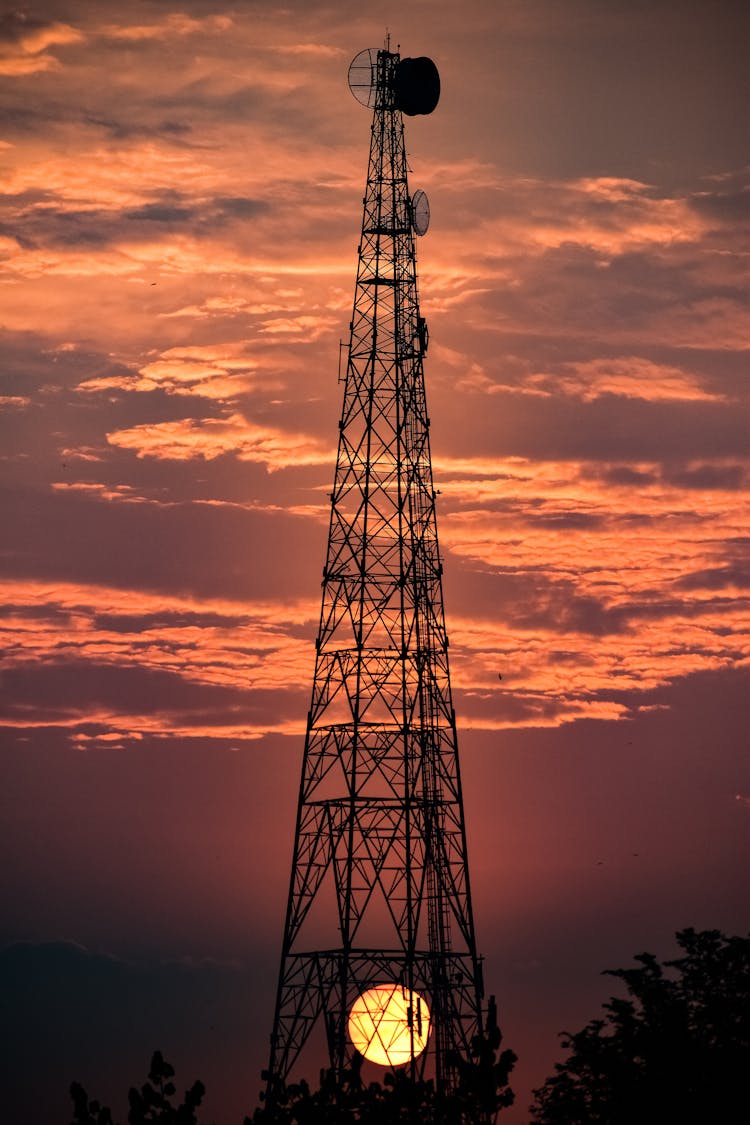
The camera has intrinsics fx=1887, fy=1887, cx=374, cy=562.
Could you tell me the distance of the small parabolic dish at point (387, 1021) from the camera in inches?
2734

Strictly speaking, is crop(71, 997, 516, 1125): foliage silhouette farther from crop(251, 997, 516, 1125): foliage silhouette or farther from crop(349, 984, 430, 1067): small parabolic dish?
crop(349, 984, 430, 1067): small parabolic dish

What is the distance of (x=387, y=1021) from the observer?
229ft

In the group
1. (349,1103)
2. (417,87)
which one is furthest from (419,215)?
(349,1103)

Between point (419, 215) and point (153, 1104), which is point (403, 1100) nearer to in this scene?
point (153, 1104)

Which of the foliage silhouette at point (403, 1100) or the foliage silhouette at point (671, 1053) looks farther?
the foliage silhouette at point (671, 1053)

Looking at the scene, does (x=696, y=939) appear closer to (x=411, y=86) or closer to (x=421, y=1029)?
(x=421, y=1029)

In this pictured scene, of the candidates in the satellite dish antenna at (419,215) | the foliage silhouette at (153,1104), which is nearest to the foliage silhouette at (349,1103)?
the foliage silhouette at (153,1104)

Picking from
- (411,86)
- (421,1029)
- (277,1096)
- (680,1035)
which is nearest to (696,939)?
(680,1035)

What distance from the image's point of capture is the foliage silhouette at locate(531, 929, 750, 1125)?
60.9m

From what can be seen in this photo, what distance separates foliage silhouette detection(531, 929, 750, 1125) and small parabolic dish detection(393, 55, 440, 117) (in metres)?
33.6

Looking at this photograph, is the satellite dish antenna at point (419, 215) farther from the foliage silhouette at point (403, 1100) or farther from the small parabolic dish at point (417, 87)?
the foliage silhouette at point (403, 1100)

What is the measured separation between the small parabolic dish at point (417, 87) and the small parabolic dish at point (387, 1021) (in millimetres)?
34128

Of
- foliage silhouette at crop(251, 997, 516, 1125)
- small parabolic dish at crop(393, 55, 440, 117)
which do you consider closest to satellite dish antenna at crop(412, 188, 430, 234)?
small parabolic dish at crop(393, 55, 440, 117)

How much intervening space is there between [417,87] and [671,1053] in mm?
38057
